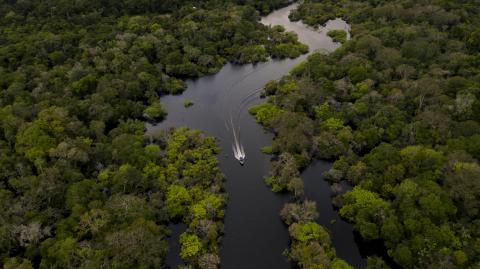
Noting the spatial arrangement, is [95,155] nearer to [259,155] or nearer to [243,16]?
[259,155]

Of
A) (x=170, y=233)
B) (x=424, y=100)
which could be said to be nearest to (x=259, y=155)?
(x=170, y=233)

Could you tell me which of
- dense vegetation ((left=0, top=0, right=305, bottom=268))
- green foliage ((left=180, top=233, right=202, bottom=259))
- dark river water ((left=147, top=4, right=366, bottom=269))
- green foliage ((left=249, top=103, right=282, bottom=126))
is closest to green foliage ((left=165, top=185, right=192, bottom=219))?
dense vegetation ((left=0, top=0, right=305, bottom=268))

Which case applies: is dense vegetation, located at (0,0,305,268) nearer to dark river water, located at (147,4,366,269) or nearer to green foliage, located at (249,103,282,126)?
dark river water, located at (147,4,366,269)

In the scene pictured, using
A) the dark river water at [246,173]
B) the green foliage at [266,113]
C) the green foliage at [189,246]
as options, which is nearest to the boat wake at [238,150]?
the dark river water at [246,173]

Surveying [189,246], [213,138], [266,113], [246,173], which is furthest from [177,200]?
[266,113]

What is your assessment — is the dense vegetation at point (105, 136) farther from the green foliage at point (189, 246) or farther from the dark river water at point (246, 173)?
the dark river water at point (246, 173)
